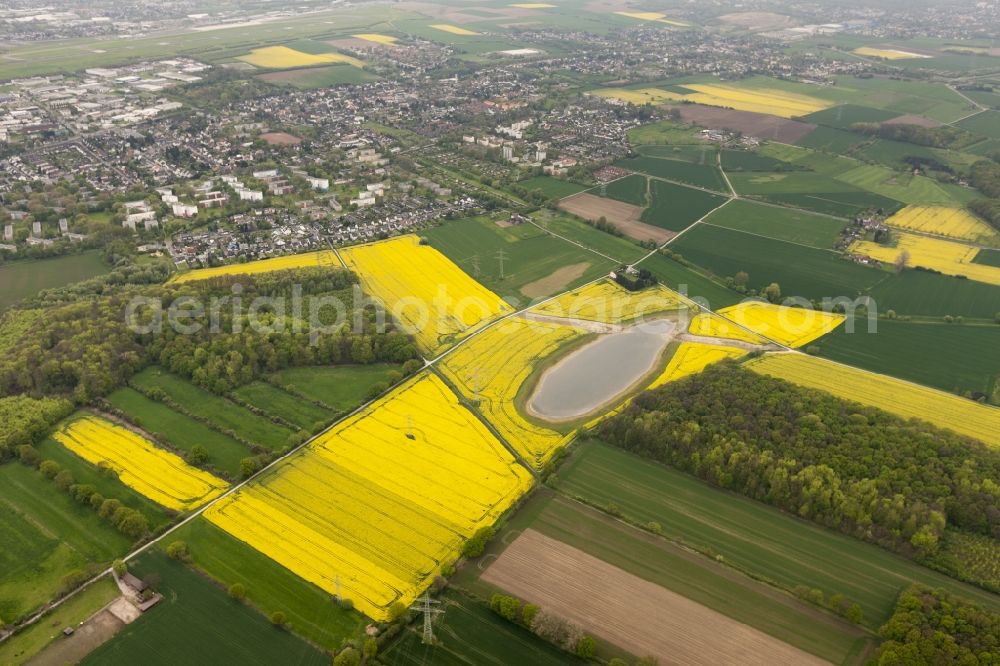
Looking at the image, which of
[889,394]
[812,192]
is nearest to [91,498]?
[889,394]

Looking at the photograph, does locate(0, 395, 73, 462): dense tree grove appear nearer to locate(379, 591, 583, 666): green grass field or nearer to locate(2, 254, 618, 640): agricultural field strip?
locate(2, 254, 618, 640): agricultural field strip

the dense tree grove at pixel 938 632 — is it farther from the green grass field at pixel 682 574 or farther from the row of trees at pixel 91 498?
the row of trees at pixel 91 498

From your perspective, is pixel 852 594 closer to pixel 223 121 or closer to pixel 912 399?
pixel 912 399

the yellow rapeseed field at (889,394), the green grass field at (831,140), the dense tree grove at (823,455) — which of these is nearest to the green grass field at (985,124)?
the green grass field at (831,140)

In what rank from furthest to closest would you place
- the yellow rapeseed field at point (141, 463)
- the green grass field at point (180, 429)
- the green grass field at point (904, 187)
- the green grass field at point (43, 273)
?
the green grass field at point (904, 187), the green grass field at point (43, 273), the green grass field at point (180, 429), the yellow rapeseed field at point (141, 463)

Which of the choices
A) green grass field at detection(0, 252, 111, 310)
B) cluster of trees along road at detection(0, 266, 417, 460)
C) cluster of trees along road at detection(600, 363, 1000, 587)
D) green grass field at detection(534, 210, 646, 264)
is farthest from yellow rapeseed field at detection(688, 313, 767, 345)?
green grass field at detection(0, 252, 111, 310)

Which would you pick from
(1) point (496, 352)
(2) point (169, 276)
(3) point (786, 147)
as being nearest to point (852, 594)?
(1) point (496, 352)

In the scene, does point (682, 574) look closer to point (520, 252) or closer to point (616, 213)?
point (520, 252)

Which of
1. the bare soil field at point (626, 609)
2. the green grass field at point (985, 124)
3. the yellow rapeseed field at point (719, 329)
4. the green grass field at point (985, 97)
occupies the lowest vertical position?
the bare soil field at point (626, 609)
